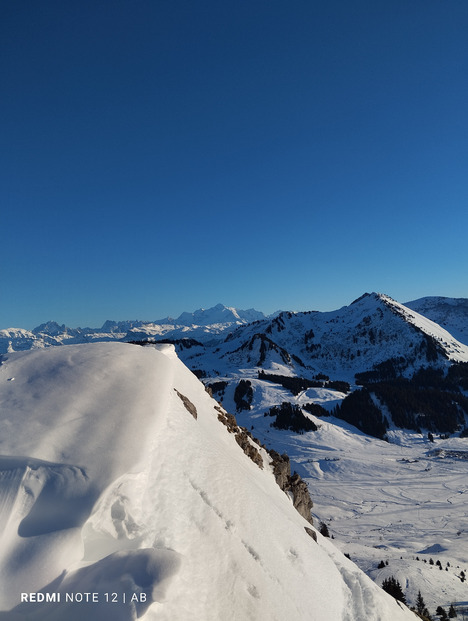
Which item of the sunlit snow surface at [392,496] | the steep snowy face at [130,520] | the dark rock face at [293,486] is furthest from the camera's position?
the sunlit snow surface at [392,496]

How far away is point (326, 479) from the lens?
329 feet

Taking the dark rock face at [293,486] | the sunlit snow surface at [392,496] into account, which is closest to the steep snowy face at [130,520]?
the dark rock face at [293,486]

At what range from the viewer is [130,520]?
10.9 metres

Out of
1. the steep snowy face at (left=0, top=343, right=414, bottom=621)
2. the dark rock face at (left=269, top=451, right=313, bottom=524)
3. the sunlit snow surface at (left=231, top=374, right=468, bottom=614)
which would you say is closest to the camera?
the steep snowy face at (left=0, top=343, right=414, bottom=621)

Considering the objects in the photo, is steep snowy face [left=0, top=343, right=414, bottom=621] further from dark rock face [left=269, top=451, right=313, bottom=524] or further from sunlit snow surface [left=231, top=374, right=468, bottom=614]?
sunlit snow surface [left=231, top=374, right=468, bottom=614]

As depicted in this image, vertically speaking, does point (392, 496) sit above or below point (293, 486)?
below

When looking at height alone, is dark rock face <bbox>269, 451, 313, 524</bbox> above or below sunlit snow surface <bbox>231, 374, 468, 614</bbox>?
above

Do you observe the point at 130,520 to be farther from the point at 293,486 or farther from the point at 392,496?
the point at 392,496

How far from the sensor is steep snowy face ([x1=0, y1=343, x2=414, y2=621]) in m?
8.65

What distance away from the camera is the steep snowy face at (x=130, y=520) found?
28.4 feet

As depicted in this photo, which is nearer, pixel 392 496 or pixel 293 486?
pixel 293 486

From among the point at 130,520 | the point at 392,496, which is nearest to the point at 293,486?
the point at 130,520

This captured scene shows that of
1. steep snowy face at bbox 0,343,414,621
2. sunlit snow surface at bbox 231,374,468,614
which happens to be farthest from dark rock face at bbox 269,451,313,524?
sunlit snow surface at bbox 231,374,468,614

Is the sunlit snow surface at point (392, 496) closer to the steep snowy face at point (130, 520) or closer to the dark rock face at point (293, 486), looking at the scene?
the dark rock face at point (293, 486)
